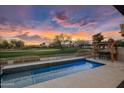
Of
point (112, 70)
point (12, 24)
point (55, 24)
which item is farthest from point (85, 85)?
point (12, 24)

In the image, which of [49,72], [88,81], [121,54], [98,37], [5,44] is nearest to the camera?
[88,81]

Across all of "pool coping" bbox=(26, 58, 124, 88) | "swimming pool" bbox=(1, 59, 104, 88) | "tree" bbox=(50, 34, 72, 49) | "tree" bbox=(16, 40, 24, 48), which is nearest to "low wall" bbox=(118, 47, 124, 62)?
"swimming pool" bbox=(1, 59, 104, 88)

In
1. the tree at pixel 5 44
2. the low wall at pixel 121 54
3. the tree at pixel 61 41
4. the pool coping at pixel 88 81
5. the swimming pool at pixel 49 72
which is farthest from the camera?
the low wall at pixel 121 54

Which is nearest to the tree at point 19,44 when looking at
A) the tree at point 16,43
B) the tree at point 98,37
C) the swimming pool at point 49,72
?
the tree at point 16,43

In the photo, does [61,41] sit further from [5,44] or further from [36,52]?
[5,44]

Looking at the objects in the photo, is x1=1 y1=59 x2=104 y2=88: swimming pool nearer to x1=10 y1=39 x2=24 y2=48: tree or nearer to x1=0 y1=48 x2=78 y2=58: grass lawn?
x1=0 y1=48 x2=78 y2=58: grass lawn

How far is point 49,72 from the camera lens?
4.80 meters

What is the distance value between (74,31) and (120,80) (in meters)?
2.00

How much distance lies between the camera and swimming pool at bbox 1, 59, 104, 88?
13.9 ft

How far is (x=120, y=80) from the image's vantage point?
3639mm

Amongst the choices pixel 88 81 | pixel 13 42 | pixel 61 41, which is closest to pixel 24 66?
pixel 13 42

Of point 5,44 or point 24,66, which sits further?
point 24,66

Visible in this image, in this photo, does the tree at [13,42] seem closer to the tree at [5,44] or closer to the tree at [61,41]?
the tree at [5,44]

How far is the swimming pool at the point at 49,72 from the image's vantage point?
4227mm
